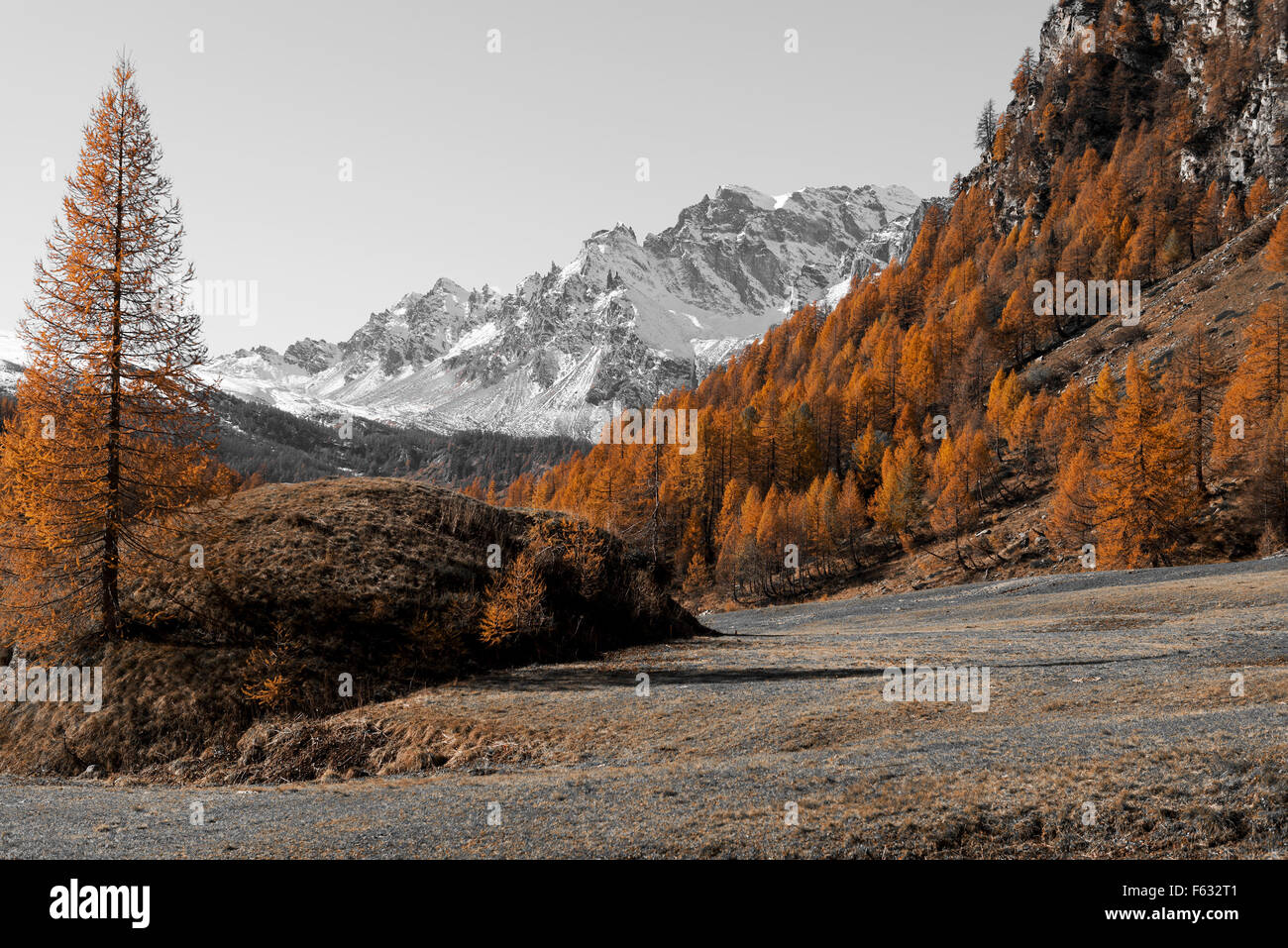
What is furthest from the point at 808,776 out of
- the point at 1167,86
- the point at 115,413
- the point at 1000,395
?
the point at 1167,86

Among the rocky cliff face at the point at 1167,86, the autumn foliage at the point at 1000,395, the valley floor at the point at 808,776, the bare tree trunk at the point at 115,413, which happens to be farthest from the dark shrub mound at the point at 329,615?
the rocky cliff face at the point at 1167,86

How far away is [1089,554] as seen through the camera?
5353 cm

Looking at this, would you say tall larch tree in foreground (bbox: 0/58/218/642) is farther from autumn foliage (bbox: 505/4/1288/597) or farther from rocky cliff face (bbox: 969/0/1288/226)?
rocky cliff face (bbox: 969/0/1288/226)

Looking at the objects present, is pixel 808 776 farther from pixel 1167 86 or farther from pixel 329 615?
pixel 1167 86

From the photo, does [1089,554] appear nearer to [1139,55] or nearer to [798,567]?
[798,567]

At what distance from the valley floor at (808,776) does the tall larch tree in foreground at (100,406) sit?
6.71 m

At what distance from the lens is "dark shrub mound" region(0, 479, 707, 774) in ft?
66.1

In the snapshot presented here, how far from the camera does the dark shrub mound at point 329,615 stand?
2014 cm

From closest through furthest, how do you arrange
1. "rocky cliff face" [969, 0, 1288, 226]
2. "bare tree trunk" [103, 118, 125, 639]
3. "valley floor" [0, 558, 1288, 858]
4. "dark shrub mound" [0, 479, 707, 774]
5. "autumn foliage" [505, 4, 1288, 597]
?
"valley floor" [0, 558, 1288, 858], "dark shrub mound" [0, 479, 707, 774], "bare tree trunk" [103, 118, 125, 639], "autumn foliage" [505, 4, 1288, 597], "rocky cliff face" [969, 0, 1288, 226]

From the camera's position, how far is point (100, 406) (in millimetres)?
21828

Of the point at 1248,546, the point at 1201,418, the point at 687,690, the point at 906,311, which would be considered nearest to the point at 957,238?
the point at 906,311

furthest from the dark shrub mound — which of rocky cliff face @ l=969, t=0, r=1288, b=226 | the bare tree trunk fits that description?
rocky cliff face @ l=969, t=0, r=1288, b=226

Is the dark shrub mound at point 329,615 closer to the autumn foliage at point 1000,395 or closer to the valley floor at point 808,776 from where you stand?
the valley floor at point 808,776

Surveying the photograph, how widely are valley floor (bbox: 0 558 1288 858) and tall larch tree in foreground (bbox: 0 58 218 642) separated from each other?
22.0ft
